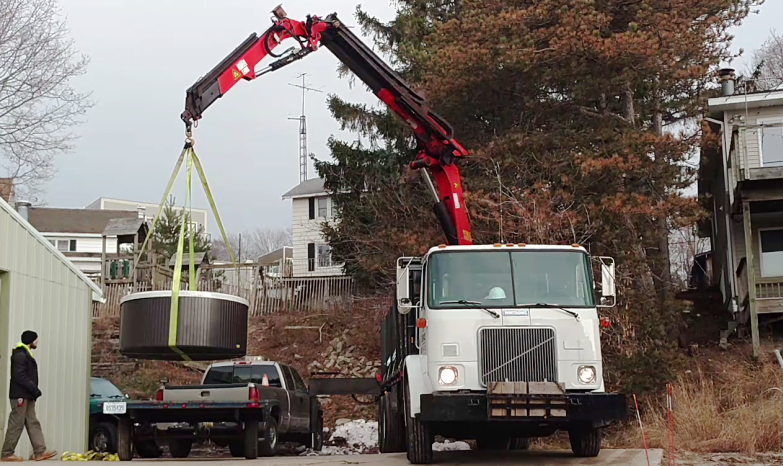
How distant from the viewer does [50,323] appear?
46.5 ft

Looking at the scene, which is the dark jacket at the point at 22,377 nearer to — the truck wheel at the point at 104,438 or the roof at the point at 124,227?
the truck wheel at the point at 104,438

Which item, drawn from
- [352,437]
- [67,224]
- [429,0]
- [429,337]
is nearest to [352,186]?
[429,0]

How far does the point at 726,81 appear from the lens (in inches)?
985

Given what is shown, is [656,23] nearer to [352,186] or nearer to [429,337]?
[352,186]

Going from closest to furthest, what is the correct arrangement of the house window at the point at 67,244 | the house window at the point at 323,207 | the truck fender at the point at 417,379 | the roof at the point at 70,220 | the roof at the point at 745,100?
the truck fender at the point at 417,379
the roof at the point at 745,100
the house window at the point at 323,207
the house window at the point at 67,244
the roof at the point at 70,220

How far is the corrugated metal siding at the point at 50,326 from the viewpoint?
1279 centimetres

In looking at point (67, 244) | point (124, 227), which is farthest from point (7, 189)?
point (67, 244)

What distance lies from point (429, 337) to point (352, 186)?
61.1ft

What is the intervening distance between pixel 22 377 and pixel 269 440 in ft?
11.6

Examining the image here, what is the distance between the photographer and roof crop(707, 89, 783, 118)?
23562 millimetres

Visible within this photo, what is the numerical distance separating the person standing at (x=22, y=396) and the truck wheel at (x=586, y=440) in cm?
700

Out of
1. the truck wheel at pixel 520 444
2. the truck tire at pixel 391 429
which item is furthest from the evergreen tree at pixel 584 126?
the truck tire at pixel 391 429

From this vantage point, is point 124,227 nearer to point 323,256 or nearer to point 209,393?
point 323,256

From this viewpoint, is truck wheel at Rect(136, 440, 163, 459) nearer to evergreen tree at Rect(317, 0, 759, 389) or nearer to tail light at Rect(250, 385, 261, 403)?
tail light at Rect(250, 385, 261, 403)
